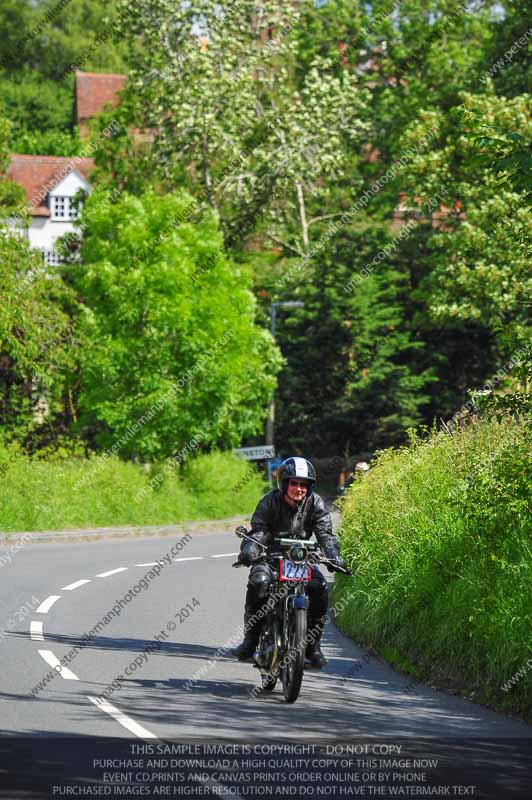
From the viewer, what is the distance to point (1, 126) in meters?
44.9

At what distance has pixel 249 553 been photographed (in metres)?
10.8

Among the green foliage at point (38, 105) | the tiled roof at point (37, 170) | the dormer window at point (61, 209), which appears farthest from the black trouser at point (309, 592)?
the green foliage at point (38, 105)

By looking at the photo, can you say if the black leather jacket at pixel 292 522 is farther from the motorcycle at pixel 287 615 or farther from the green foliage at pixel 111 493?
the green foliage at pixel 111 493

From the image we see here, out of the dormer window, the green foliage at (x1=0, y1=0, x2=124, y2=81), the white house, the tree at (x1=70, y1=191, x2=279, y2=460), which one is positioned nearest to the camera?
the tree at (x1=70, y1=191, x2=279, y2=460)

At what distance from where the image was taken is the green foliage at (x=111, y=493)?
3147 centimetres

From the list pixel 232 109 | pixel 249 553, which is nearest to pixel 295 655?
pixel 249 553

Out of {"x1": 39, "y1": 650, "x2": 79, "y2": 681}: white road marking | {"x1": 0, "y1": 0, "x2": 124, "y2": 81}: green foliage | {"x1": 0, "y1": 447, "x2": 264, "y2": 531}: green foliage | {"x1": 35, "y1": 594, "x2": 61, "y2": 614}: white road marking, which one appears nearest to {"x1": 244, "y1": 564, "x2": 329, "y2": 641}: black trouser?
{"x1": 39, "y1": 650, "x2": 79, "y2": 681}: white road marking

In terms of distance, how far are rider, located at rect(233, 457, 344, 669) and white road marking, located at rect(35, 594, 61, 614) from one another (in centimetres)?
595

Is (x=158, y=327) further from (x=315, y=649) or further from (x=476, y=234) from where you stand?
(x=315, y=649)

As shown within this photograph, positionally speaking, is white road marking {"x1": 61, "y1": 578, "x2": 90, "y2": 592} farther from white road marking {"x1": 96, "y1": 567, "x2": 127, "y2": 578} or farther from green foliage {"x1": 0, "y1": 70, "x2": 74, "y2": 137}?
green foliage {"x1": 0, "y1": 70, "x2": 74, "y2": 137}

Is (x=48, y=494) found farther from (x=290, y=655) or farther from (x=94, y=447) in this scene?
(x=290, y=655)

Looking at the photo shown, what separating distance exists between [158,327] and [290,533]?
87.4ft

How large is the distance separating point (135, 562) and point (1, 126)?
2440cm

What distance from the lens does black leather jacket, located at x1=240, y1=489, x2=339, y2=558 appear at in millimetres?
Answer: 11031
